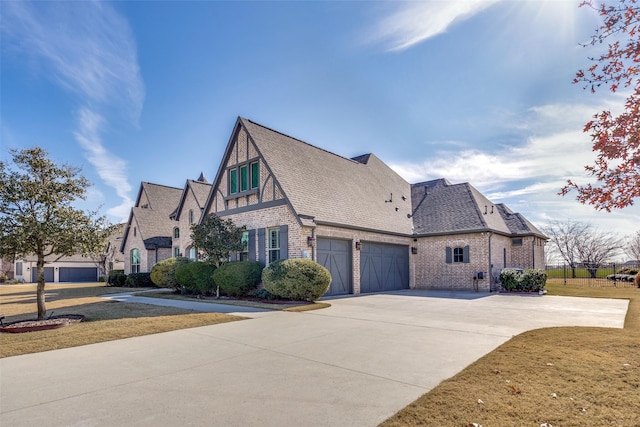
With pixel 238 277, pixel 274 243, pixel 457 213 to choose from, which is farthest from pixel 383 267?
pixel 238 277

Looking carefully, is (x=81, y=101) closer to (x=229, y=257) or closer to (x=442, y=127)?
(x=229, y=257)

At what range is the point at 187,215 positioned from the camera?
26.2m

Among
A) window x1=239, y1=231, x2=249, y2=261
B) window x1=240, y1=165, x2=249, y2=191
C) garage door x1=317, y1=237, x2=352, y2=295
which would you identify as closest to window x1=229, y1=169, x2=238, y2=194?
window x1=240, y1=165, x2=249, y2=191

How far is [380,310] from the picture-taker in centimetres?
1163

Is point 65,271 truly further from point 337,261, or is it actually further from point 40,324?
point 40,324

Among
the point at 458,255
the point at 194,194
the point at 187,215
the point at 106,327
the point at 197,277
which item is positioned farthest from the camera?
the point at 187,215

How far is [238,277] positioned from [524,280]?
13897 mm

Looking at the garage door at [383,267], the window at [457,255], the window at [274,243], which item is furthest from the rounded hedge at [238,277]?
the window at [457,255]

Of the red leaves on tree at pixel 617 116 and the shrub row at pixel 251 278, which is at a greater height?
the red leaves on tree at pixel 617 116

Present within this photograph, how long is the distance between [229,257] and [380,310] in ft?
28.4

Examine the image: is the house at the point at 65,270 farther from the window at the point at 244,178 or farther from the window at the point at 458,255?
the window at the point at 458,255

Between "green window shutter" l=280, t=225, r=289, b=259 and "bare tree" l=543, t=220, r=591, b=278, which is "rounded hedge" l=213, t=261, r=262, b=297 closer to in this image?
"green window shutter" l=280, t=225, r=289, b=259

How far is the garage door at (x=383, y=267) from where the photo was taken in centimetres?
1859

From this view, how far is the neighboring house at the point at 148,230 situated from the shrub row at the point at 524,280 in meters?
24.4
